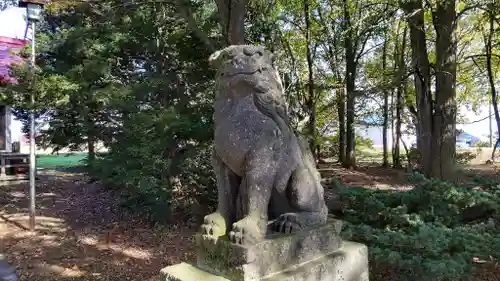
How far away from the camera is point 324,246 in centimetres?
243

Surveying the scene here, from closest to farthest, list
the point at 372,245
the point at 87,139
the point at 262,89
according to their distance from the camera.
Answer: the point at 262,89
the point at 372,245
the point at 87,139

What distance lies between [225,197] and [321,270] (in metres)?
0.70

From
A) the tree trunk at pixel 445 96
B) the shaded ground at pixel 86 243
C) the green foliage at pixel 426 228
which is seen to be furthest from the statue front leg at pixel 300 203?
the tree trunk at pixel 445 96

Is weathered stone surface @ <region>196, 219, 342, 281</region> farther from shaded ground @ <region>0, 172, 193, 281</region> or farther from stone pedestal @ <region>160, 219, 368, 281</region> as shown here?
shaded ground @ <region>0, 172, 193, 281</region>

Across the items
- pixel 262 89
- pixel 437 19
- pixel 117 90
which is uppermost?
pixel 437 19

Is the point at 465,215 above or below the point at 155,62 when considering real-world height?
below

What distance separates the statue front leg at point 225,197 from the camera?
2260 millimetres

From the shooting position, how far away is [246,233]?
2023 mm

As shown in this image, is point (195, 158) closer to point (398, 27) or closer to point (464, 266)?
point (464, 266)

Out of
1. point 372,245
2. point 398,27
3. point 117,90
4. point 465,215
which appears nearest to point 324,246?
point 372,245

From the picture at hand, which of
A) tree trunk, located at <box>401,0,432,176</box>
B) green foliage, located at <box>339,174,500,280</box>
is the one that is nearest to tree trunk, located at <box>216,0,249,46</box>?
green foliage, located at <box>339,174,500,280</box>

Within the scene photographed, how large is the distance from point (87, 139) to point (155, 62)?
→ 8.20 feet

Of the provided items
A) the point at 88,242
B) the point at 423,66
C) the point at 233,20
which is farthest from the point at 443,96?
the point at 88,242

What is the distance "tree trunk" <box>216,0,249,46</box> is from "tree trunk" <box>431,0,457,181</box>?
3.72 meters
